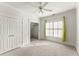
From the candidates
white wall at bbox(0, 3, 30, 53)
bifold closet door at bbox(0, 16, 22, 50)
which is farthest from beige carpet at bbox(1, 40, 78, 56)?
white wall at bbox(0, 3, 30, 53)

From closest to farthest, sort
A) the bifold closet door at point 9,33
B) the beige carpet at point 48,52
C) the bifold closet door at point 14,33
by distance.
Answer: the beige carpet at point 48,52 → the bifold closet door at point 9,33 → the bifold closet door at point 14,33

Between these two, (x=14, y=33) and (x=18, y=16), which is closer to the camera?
(x=14, y=33)

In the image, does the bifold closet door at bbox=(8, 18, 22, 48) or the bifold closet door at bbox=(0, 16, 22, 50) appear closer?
the bifold closet door at bbox=(0, 16, 22, 50)

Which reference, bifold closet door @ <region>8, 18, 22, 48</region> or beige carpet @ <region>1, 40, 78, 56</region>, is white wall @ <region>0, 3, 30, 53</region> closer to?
bifold closet door @ <region>8, 18, 22, 48</region>

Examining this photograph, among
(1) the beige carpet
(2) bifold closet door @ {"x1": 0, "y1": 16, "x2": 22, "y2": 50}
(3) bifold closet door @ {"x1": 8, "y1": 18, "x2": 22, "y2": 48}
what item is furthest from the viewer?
(3) bifold closet door @ {"x1": 8, "y1": 18, "x2": 22, "y2": 48}

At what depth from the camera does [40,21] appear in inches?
213

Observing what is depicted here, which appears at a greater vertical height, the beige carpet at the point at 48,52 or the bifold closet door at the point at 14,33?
the bifold closet door at the point at 14,33

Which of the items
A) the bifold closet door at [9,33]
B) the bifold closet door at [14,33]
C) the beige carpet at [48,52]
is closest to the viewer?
the beige carpet at [48,52]

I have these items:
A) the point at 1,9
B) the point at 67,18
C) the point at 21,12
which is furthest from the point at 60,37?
the point at 1,9

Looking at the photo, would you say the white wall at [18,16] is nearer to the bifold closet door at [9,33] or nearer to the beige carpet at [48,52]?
the bifold closet door at [9,33]

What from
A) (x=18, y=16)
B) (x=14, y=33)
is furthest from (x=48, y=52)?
(x=18, y=16)

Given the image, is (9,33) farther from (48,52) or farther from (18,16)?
(48,52)

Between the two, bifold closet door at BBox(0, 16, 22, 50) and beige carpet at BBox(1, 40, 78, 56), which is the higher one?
bifold closet door at BBox(0, 16, 22, 50)

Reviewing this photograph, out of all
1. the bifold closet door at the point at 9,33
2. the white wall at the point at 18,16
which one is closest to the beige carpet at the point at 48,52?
the bifold closet door at the point at 9,33
